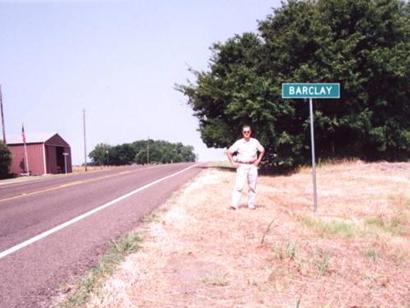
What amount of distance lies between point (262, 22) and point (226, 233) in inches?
838

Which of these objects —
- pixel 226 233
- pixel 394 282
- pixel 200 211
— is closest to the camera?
pixel 394 282

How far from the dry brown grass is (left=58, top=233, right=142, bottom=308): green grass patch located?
0.13m

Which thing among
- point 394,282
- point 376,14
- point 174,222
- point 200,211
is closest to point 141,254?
point 174,222

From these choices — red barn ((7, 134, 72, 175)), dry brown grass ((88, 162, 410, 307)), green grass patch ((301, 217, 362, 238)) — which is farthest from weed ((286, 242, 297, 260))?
red barn ((7, 134, 72, 175))

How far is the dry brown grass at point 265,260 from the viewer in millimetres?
4148

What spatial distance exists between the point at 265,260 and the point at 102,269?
195 centimetres

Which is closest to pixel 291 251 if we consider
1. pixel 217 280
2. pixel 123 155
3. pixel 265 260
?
pixel 265 260

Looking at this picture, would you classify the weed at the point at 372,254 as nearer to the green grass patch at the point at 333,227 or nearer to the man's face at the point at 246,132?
the green grass patch at the point at 333,227

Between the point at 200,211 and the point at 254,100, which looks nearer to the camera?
A: the point at 200,211

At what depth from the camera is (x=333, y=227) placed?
7.69m

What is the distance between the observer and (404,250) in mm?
6199

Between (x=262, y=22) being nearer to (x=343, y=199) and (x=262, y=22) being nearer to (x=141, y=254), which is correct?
(x=343, y=199)

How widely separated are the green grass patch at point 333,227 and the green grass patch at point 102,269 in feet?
10.2

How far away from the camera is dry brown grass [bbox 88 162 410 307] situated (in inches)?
163
